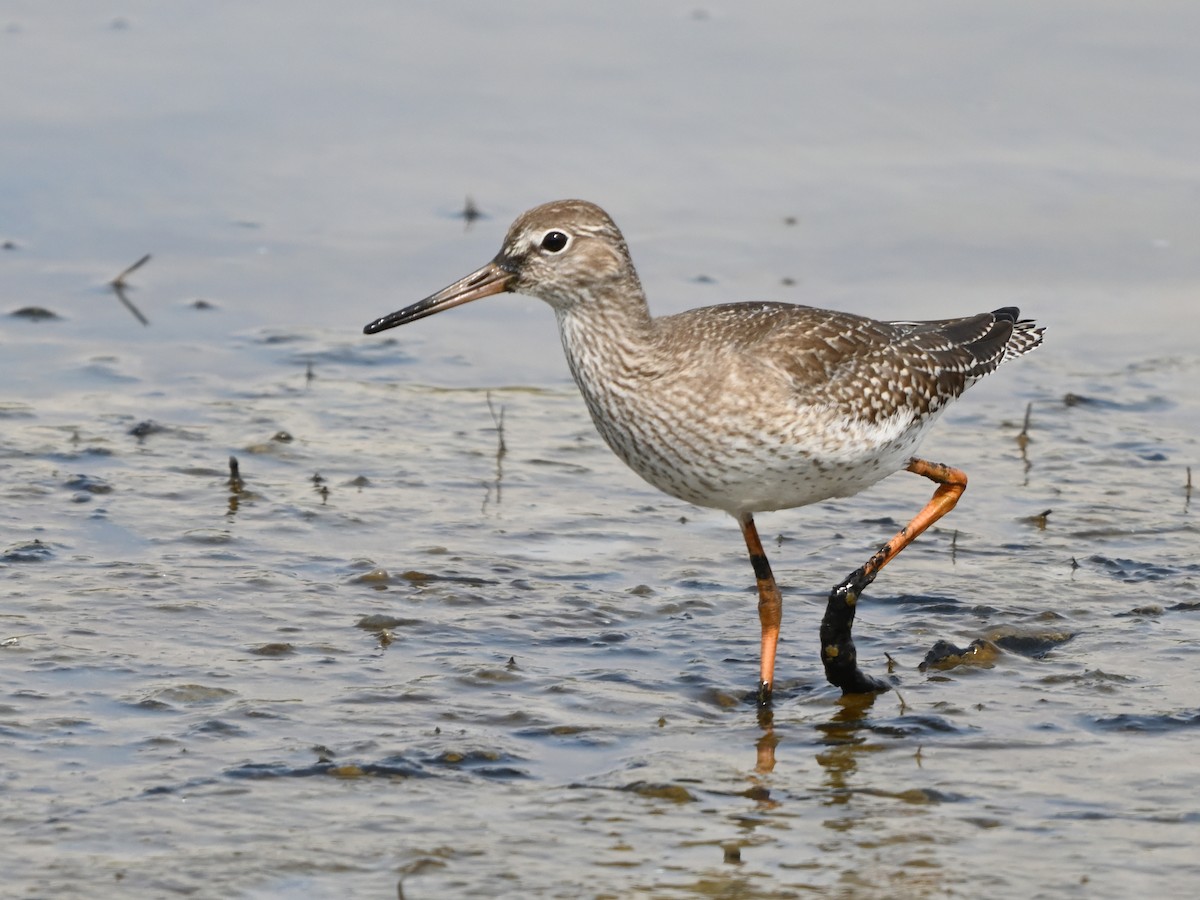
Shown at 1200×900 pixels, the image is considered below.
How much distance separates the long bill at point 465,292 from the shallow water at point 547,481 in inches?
57.2

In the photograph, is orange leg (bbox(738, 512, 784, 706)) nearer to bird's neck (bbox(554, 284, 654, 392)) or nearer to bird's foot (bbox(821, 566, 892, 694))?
bird's foot (bbox(821, 566, 892, 694))

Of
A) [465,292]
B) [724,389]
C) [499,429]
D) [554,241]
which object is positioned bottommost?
[499,429]

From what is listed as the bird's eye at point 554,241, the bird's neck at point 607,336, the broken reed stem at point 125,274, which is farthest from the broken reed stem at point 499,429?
the broken reed stem at point 125,274

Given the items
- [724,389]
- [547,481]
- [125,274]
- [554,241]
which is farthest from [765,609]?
[125,274]

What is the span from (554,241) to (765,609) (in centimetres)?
190

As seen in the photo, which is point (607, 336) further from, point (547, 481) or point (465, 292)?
point (547, 481)

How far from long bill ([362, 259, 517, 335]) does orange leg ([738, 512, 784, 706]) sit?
1496 mm

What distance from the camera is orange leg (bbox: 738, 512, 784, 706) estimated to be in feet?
27.3

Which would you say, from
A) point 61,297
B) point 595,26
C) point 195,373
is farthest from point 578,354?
point 595,26

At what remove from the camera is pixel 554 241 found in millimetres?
8148

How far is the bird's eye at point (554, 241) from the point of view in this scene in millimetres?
8133

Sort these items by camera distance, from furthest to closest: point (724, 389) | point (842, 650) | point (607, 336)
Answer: point (842, 650), point (607, 336), point (724, 389)

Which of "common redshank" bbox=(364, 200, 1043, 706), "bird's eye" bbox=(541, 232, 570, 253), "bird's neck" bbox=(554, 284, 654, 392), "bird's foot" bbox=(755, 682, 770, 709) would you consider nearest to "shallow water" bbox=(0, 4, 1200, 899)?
"bird's foot" bbox=(755, 682, 770, 709)

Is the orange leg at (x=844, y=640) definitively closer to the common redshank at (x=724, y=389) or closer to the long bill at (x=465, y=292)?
the common redshank at (x=724, y=389)
